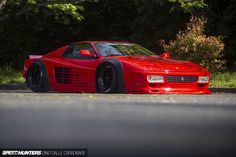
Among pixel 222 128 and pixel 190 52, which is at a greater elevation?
pixel 222 128

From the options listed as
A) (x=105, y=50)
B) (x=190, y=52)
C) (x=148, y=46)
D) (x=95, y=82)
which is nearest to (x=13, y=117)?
(x=95, y=82)

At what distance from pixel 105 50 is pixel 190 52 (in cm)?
671

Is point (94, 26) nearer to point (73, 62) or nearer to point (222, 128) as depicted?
point (73, 62)

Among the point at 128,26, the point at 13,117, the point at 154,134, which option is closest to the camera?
the point at 154,134

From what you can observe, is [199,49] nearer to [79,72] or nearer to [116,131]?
[79,72]

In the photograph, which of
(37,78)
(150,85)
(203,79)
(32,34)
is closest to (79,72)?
(37,78)

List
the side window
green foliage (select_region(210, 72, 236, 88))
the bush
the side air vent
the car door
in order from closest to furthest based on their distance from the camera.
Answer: the car door → the side air vent → the side window → green foliage (select_region(210, 72, 236, 88)) → the bush

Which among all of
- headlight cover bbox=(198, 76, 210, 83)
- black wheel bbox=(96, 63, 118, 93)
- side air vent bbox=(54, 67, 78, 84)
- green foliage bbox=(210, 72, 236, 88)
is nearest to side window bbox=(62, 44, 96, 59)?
side air vent bbox=(54, 67, 78, 84)

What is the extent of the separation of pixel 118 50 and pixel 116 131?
30.2 ft

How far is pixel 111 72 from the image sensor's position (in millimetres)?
10070

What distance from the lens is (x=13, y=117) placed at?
7.29 ft

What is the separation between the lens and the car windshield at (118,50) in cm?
1112

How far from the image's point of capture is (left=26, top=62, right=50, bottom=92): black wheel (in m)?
11.9

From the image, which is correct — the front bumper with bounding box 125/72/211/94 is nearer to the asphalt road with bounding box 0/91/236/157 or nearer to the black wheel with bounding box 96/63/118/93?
the black wheel with bounding box 96/63/118/93
